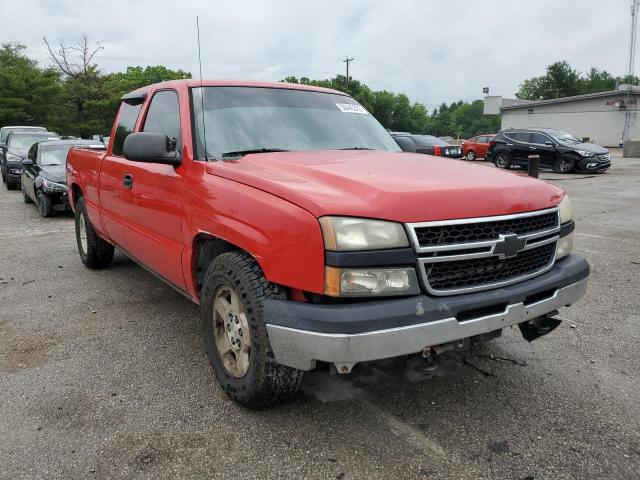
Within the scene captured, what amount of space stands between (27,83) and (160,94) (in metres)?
36.1

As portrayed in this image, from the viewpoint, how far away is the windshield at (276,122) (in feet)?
10.8

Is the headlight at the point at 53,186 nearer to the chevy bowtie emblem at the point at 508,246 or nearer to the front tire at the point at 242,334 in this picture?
the front tire at the point at 242,334

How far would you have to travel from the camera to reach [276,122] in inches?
138

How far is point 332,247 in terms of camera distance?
2.19 m

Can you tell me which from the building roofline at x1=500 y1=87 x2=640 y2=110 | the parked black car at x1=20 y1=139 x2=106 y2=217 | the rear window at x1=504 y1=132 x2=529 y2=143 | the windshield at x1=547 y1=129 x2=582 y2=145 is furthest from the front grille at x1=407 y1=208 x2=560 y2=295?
the building roofline at x1=500 y1=87 x2=640 y2=110

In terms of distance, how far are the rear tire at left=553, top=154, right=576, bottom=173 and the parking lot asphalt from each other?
50.4 feet

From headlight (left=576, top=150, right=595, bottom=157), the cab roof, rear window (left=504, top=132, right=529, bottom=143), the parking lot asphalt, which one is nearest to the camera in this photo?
the parking lot asphalt

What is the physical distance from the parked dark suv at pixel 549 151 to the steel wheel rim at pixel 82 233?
17084 millimetres

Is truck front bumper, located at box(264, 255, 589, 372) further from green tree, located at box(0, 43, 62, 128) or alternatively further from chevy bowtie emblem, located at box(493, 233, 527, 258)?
green tree, located at box(0, 43, 62, 128)

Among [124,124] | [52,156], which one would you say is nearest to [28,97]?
[52,156]

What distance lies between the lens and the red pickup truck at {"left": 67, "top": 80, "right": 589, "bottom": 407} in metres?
2.21

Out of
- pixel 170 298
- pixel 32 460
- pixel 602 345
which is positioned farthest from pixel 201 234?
pixel 602 345

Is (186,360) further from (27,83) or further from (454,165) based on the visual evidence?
(27,83)

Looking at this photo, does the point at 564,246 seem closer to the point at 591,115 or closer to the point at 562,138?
the point at 562,138
